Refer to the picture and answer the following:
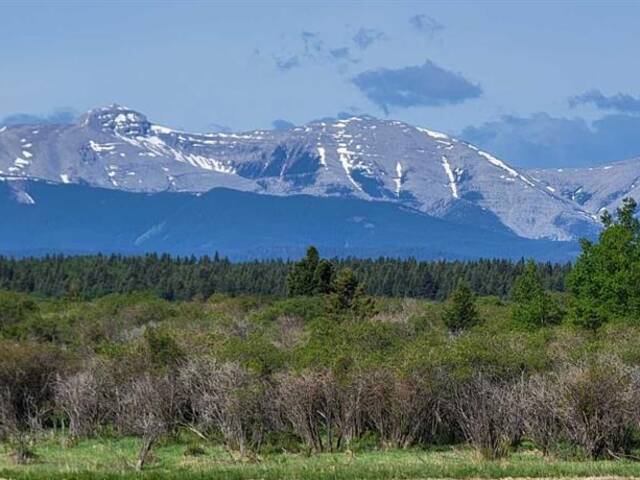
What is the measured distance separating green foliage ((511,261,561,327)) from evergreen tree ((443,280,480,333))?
8.95ft

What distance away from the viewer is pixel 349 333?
56656 mm

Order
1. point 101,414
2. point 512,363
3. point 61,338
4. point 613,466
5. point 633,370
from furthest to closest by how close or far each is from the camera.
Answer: point 61,338 < point 101,414 < point 512,363 < point 633,370 < point 613,466

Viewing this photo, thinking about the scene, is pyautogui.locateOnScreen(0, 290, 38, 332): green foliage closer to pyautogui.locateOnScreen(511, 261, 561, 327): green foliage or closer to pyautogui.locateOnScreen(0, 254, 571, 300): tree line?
pyautogui.locateOnScreen(511, 261, 561, 327): green foliage

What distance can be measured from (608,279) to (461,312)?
9.92 meters

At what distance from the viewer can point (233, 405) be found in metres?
41.8

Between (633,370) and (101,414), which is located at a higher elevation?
(633,370)

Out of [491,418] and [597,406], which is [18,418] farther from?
[597,406]

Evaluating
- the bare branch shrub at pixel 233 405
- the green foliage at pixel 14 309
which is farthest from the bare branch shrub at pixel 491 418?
the green foliage at pixel 14 309

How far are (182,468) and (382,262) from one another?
15568 centimetres

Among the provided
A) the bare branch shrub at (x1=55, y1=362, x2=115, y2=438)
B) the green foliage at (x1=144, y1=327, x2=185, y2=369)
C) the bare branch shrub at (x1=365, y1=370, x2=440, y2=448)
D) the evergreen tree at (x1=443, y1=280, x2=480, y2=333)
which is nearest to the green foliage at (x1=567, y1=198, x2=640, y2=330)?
the evergreen tree at (x1=443, y1=280, x2=480, y2=333)

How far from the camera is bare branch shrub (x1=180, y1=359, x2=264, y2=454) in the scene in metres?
41.8

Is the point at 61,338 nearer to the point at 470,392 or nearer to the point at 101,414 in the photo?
the point at 101,414

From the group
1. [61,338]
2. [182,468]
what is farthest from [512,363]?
[61,338]

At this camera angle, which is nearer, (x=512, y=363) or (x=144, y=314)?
(x=512, y=363)
